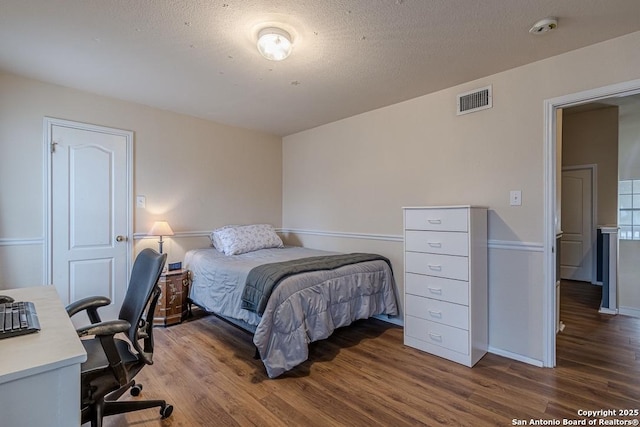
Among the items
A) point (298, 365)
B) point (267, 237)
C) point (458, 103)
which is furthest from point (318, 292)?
point (458, 103)

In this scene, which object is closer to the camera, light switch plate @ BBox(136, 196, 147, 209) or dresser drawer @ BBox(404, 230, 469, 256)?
dresser drawer @ BBox(404, 230, 469, 256)

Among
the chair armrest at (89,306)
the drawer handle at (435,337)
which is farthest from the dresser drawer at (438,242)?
the chair armrest at (89,306)

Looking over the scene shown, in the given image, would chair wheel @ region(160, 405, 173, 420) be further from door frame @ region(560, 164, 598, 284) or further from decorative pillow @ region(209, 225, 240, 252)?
door frame @ region(560, 164, 598, 284)

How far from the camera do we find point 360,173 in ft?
12.0

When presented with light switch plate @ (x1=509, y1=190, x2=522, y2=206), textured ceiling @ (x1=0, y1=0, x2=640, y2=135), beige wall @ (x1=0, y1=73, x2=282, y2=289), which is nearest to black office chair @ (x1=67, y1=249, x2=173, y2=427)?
textured ceiling @ (x1=0, y1=0, x2=640, y2=135)

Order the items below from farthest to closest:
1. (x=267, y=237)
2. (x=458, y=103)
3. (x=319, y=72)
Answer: (x=267, y=237) < (x=458, y=103) < (x=319, y=72)

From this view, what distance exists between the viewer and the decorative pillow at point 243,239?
3.56m

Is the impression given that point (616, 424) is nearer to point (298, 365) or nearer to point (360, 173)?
point (298, 365)

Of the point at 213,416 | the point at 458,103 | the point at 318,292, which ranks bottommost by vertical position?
the point at 213,416

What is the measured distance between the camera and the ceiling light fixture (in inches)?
76.7

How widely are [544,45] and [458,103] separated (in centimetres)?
75

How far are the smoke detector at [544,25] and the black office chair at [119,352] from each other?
257 centimetres

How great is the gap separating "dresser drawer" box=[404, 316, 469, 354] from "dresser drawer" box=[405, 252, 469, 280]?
1.37 ft

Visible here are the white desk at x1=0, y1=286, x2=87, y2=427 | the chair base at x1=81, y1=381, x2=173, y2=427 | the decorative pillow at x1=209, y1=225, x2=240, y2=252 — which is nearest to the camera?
the white desk at x1=0, y1=286, x2=87, y2=427
